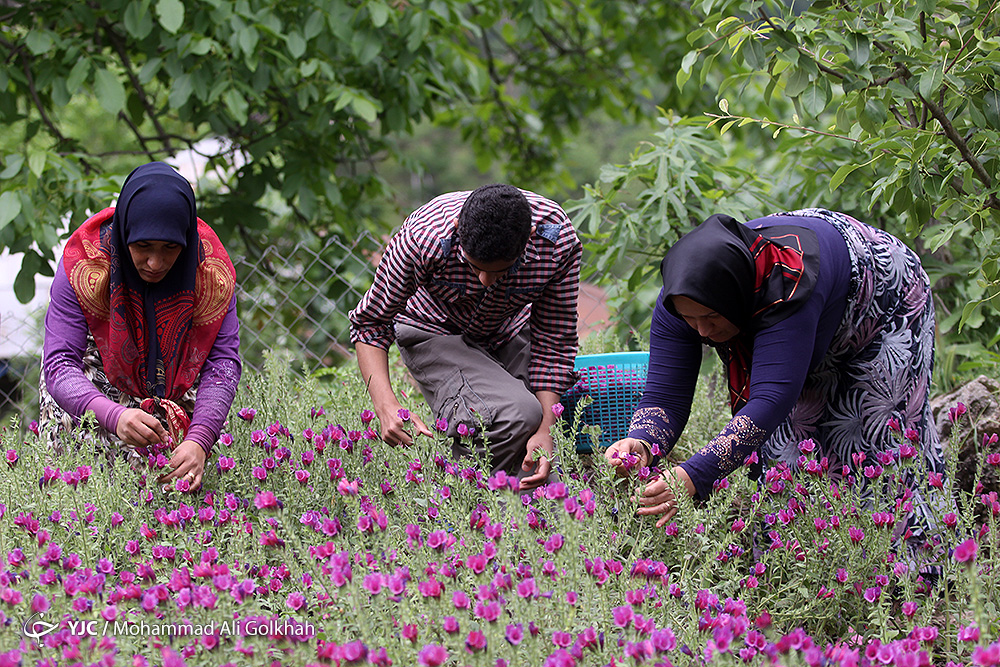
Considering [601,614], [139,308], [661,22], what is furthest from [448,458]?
[661,22]

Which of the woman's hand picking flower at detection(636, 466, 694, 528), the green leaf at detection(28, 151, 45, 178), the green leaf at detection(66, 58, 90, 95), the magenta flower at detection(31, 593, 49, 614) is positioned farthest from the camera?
the green leaf at detection(66, 58, 90, 95)

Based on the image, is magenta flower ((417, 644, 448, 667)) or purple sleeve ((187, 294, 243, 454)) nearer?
magenta flower ((417, 644, 448, 667))

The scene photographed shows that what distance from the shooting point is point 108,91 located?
4074mm

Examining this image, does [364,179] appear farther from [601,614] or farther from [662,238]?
[601,614]

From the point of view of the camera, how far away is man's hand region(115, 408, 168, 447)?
2.55 meters

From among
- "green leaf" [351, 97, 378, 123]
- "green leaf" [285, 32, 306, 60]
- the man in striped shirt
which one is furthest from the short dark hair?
"green leaf" [285, 32, 306, 60]

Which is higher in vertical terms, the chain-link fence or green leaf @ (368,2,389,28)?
green leaf @ (368,2,389,28)

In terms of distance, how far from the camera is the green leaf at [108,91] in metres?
4.04

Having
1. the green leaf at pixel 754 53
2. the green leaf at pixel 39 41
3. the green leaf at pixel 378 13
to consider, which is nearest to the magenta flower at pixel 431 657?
the green leaf at pixel 754 53

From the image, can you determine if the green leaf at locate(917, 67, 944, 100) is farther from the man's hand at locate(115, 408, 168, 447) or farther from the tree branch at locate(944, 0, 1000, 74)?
the man's hand at locate(115, 408, 168, 447)

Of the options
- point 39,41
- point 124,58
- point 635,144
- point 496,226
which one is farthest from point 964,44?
point 124,58

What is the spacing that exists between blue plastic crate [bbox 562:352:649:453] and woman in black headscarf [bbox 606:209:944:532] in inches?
19.8

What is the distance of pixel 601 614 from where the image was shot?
1.87m

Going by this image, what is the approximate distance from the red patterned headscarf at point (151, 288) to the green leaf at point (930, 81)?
83.0 inches
